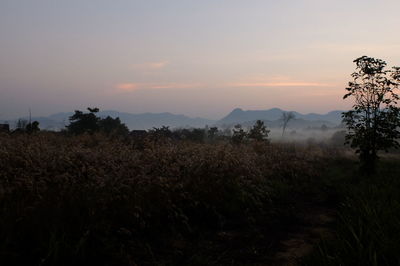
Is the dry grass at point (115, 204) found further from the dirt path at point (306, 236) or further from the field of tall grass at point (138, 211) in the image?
the dirt path at point (306, 236)

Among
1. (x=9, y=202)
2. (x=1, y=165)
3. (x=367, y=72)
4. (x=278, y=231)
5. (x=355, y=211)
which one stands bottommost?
(x=278, y=231)

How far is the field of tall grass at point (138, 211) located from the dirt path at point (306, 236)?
0.17m

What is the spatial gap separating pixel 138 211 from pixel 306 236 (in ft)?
10.3

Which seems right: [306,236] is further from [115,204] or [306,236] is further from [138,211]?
[115,204]

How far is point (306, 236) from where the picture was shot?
5.92 metres

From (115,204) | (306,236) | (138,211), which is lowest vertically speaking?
(306,236)

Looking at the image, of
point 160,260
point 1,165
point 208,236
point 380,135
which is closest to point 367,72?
point 380,135

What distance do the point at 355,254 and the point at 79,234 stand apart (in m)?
3.42

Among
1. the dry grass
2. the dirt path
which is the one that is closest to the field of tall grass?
the dry grass

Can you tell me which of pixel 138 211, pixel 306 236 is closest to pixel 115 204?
pixel 138 211

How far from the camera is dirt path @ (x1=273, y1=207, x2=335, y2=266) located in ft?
15.6

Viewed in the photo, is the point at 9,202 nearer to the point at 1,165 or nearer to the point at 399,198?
the point at 1,165

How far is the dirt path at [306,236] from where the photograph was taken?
475 centimetres

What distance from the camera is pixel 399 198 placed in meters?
6.88
